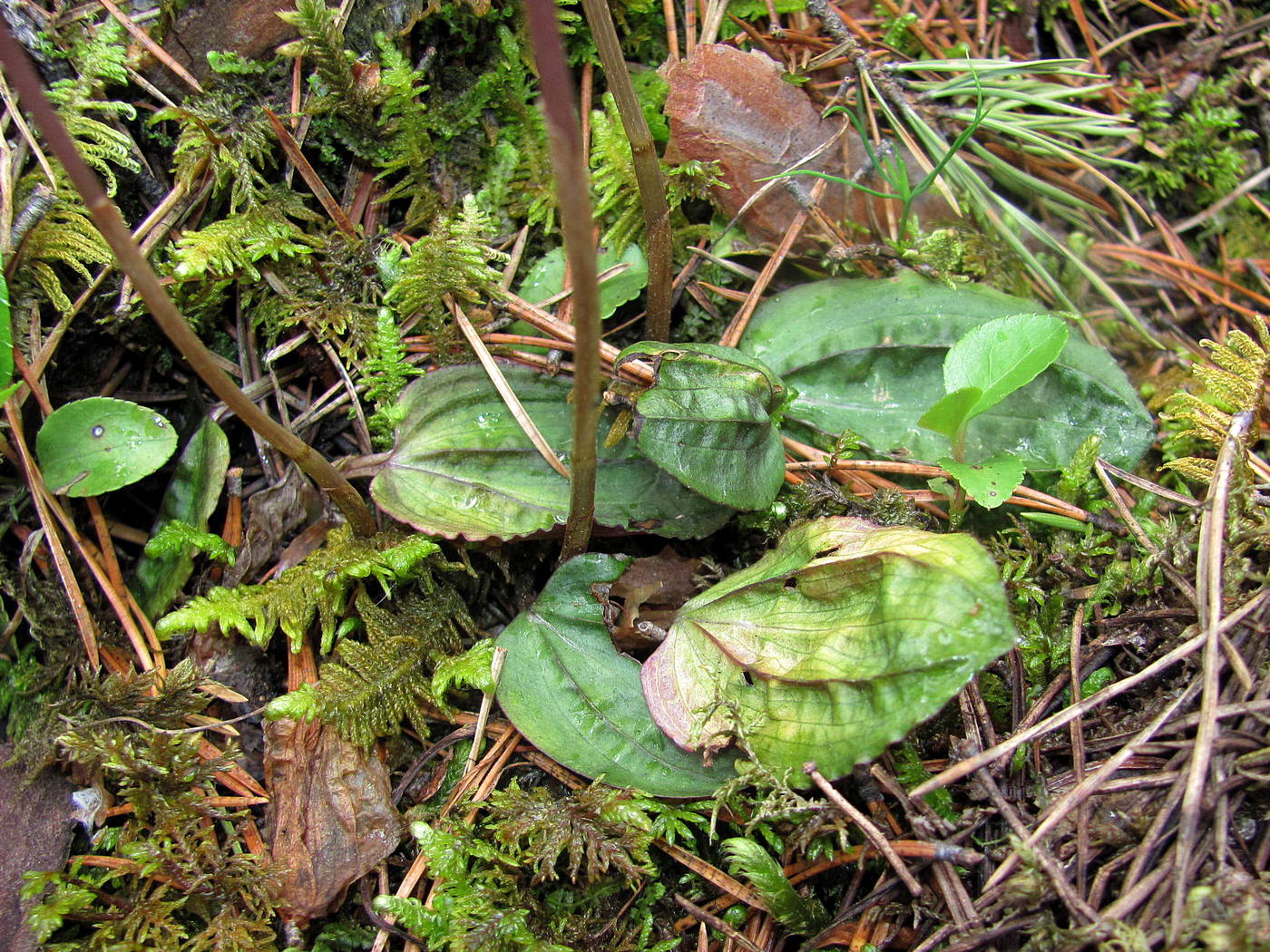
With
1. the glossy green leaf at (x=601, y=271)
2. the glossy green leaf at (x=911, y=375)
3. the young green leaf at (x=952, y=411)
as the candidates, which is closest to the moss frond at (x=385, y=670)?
the glossy green leaf at (x=601, y=271)

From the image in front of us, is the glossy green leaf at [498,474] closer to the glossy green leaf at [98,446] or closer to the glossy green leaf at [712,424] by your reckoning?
the glossy green leaf at [712,424]

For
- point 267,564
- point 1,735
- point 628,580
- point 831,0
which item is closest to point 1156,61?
point 831,0

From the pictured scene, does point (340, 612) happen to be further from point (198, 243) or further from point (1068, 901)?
point (1068, 901)

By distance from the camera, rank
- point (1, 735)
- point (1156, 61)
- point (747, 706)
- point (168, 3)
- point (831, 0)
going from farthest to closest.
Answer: point (1156, 61)
point (831, 0)
point (168, 3)
point (1, 735)
point (747, 706)

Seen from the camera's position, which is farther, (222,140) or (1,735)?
(222,140)

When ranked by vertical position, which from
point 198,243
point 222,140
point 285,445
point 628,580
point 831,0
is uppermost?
point 831,0

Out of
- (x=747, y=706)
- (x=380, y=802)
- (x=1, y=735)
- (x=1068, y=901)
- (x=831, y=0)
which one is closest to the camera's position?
(x=1068, y=901)

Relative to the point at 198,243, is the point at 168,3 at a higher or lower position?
higher

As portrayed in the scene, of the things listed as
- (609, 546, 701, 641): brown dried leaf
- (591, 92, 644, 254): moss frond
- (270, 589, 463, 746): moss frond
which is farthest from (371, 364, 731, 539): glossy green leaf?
(591, 92, 644, 254): moss frond
